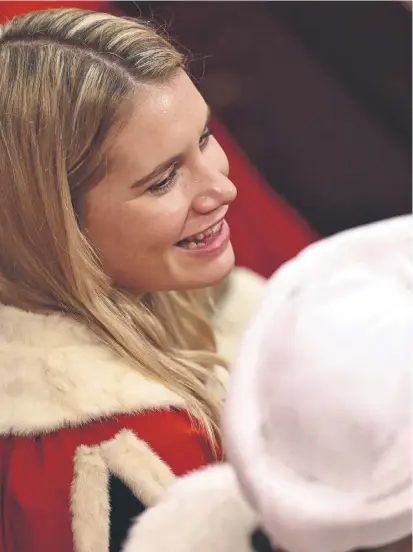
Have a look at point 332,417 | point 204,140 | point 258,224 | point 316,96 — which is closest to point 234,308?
point 258,224

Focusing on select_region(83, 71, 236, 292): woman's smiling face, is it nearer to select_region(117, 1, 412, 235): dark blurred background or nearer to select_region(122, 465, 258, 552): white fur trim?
select_region(122, 465, 258, 552): white fur trim

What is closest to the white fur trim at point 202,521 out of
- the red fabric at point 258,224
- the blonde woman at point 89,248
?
the blonde woman at point 89,248

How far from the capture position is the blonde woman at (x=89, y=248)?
71cm

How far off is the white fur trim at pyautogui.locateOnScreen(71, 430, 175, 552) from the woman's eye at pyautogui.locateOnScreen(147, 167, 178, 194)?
230mm

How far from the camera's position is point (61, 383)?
73 cm

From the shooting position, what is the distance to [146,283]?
823 mm

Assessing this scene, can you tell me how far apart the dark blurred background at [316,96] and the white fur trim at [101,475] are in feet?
2.17

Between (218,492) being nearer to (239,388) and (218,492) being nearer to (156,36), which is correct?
(239,388)

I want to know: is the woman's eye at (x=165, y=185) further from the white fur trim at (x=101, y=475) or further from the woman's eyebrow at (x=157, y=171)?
the white fur trim at (x=101, y=475)

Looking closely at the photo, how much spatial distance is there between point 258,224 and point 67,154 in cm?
54

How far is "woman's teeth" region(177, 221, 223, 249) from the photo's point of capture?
0.79m

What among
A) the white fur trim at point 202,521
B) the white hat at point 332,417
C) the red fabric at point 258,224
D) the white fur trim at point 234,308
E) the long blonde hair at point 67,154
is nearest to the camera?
the white hat at point 332,417

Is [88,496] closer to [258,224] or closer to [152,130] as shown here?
[152,130]

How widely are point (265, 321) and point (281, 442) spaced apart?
3.2 inches
